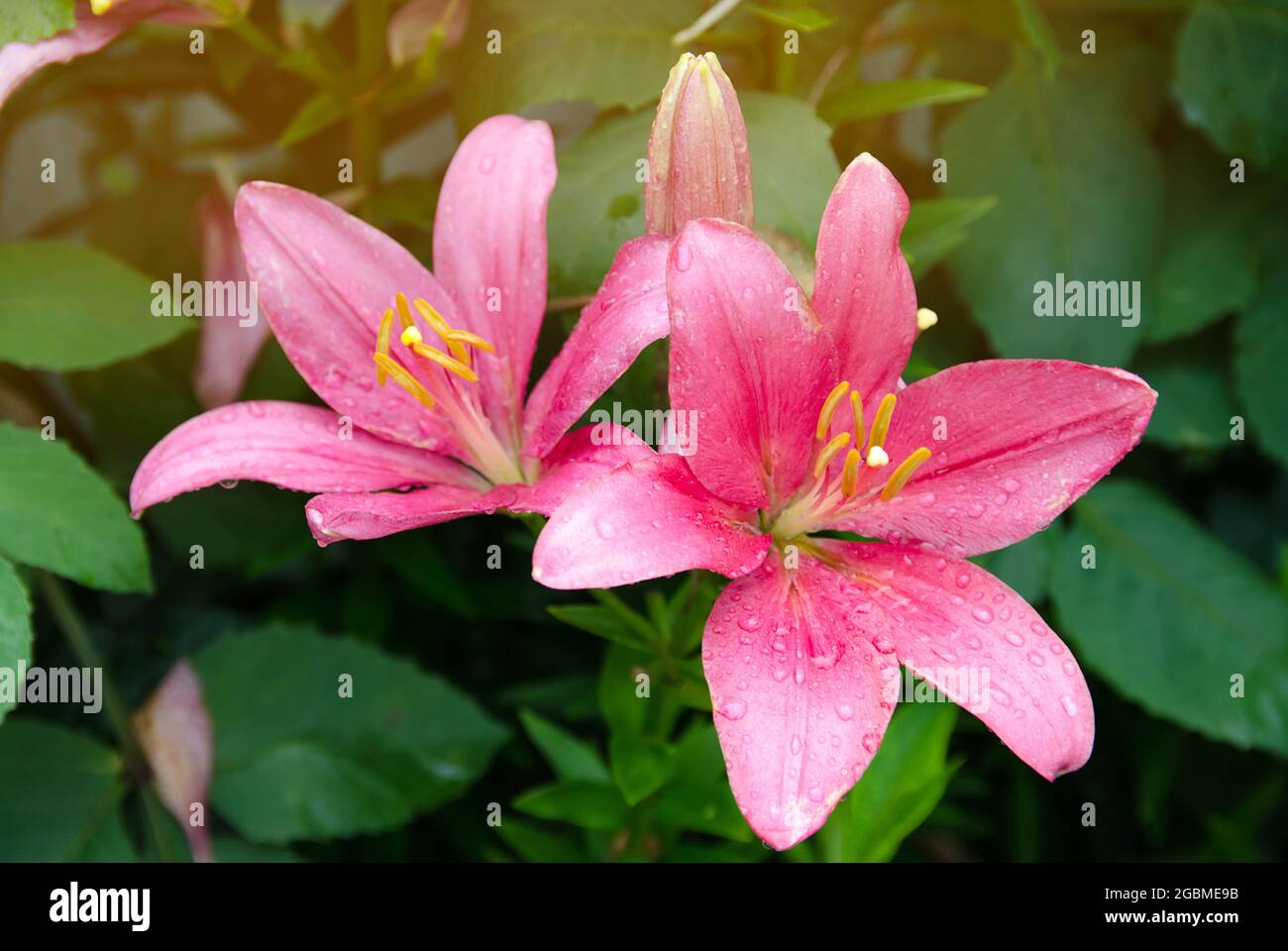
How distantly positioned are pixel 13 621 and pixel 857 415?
366 mm

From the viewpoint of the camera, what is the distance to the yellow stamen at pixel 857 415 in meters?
0.44

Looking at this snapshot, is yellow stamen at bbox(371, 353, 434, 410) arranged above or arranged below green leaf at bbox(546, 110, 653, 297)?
below

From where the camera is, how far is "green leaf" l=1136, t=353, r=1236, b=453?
29.5 inches

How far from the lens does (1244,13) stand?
0.72 m

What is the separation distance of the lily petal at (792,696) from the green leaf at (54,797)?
42cm

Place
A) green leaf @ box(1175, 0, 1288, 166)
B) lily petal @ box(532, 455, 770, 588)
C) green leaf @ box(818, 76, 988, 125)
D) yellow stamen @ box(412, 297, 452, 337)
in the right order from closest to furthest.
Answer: lily petal @ box(532, 455, 770, 588)
yellow stamen @ box(412, 297, 452, 337)
green leaf @ box(818, 76, 988, 125)
green leaf @ box(1175, 0, 1288, 166)

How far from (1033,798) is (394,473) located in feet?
1.73

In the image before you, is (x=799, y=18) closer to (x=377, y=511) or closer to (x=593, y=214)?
(x=593, y=214)

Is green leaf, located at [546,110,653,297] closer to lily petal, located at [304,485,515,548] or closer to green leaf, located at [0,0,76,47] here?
lily petal, located at [304,485,515,548]

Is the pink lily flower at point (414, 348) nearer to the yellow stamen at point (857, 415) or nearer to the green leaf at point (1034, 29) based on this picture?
the yellow stamen at point (857, 415)

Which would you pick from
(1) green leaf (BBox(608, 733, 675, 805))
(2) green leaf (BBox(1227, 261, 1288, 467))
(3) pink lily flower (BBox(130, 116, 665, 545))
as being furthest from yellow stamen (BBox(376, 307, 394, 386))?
(2) green leaf (BBox(1227, 261, 1288, 467))

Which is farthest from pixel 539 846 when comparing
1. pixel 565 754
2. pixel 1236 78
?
pixel 1236 78
